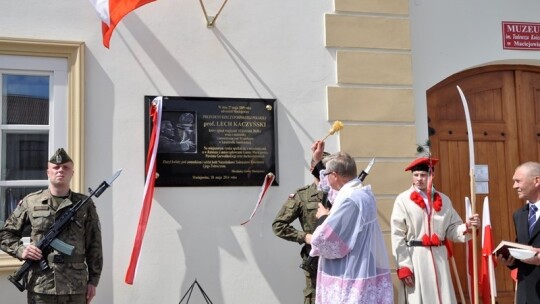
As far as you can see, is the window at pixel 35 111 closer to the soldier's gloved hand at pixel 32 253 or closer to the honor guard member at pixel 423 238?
the soldier's gloved hand at pixel 32 253

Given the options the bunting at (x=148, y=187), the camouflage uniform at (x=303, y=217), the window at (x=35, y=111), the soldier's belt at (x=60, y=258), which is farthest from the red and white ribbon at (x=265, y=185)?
the soldier's belt at (x=60, y=258)

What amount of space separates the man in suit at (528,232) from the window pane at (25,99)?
144 inches

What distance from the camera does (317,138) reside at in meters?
5.64

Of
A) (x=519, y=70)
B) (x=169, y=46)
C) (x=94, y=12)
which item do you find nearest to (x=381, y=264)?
(x=169, y=46)

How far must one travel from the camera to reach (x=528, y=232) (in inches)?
168

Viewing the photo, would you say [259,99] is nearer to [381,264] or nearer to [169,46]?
[169,46]

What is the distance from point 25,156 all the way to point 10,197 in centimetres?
34

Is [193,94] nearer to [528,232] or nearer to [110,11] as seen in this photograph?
[110,11]

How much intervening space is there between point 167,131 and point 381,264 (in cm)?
224

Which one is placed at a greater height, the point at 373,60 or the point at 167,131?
the point at 373,60

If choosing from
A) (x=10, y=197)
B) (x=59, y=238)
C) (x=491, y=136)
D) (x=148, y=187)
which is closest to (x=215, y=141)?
(x=148, y=187)

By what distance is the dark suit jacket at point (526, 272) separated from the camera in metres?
4.13

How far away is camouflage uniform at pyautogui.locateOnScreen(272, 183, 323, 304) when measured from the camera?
4766 mm

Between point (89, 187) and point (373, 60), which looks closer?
point (89, 187)
